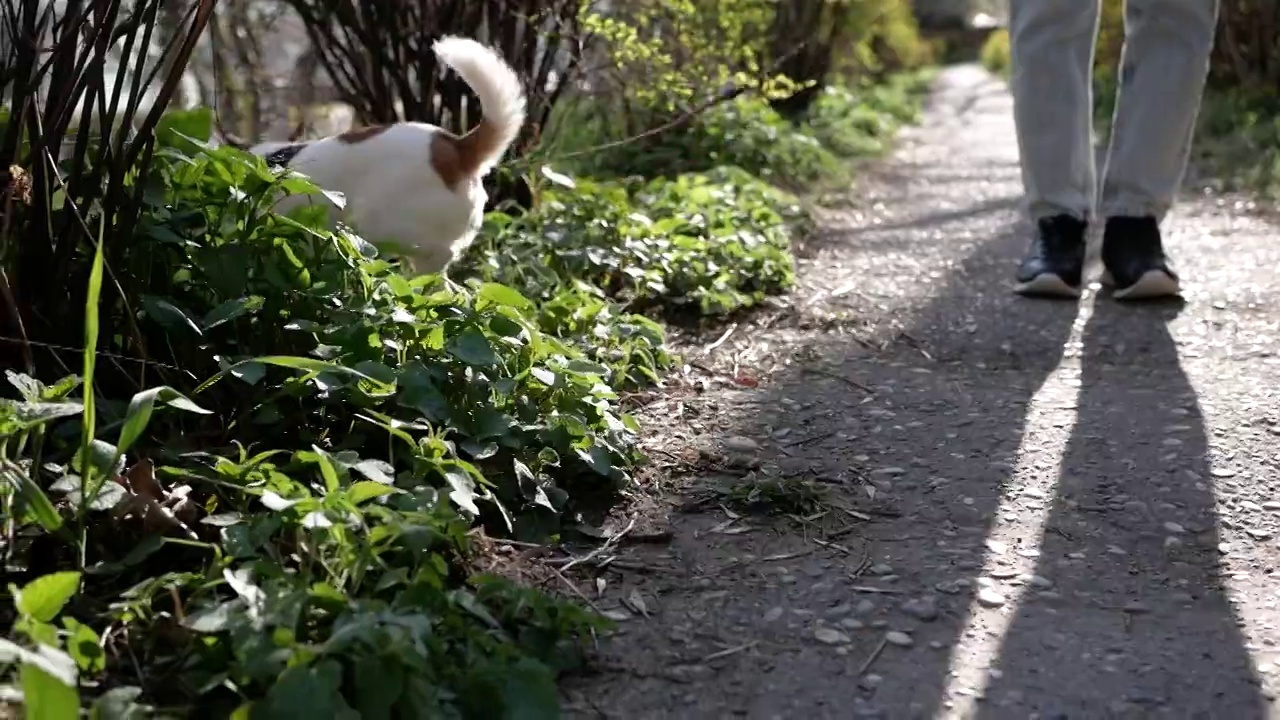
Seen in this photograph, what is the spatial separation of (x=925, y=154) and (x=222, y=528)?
20.6ft

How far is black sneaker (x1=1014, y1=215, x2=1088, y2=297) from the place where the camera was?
2.81 m

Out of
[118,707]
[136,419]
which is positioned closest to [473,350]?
[136,419]

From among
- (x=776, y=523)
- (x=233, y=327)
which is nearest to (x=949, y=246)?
(x=776, y=523)

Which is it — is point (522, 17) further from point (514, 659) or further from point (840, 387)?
point (514, 659)

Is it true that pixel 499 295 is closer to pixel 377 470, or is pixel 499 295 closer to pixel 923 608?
pixel 377 470

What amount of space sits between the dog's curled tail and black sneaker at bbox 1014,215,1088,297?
1229 millimetres

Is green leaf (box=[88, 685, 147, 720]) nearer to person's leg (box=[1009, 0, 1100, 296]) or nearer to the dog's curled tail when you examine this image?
the dog's curled tail

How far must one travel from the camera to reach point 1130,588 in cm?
148

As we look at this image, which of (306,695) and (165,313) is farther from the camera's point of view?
(165,313)

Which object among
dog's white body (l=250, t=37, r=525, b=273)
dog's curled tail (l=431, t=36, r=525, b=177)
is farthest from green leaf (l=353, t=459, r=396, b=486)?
dog's curled tail (l=431, t=36, r=525, b=177)

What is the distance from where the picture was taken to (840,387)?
2.28 metres

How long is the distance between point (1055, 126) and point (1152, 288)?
0.43 m

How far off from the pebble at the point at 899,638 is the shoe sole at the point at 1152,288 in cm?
163

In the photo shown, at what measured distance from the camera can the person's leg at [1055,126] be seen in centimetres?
275
